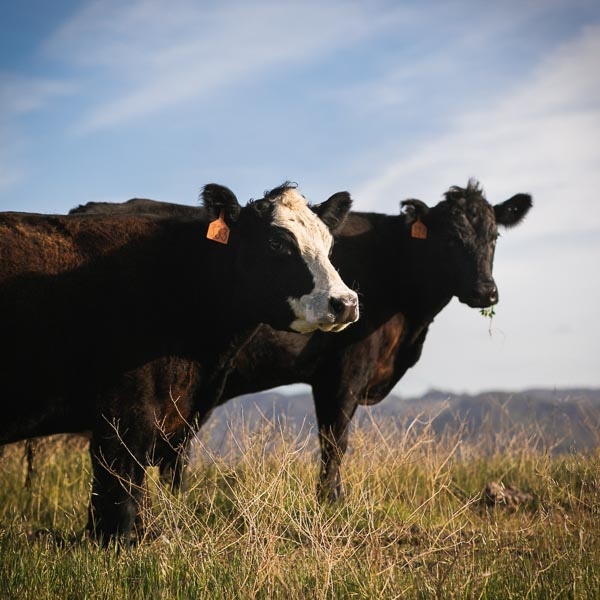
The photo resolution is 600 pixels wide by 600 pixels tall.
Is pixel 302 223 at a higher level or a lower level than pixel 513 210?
lower

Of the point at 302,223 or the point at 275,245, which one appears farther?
the point at 302,223

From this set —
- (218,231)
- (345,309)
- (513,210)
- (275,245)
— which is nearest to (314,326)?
(345,309)

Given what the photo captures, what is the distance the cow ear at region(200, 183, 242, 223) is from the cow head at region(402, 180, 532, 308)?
11.5 ft

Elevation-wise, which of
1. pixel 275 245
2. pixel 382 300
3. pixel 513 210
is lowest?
pixel 382 300

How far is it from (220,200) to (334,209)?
1.17 m

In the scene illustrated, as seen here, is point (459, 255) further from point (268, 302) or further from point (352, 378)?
point (268, 302)

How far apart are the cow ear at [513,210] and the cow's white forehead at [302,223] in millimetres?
4173

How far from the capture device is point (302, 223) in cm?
687

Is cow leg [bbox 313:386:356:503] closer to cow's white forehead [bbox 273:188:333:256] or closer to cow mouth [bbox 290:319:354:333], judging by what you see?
cow mouth [bbox 290:319:354:333]

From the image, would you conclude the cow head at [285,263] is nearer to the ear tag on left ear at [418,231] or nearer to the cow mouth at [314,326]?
the cow mouth at [314,326]

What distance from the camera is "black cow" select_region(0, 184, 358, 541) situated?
6004 mm

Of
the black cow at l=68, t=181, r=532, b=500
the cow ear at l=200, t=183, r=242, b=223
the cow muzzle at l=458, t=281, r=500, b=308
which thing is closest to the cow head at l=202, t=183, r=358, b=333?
the cow ear at l=200, t=183, r=242, b=223

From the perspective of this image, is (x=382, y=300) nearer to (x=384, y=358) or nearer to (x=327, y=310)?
(x=384, y=358)

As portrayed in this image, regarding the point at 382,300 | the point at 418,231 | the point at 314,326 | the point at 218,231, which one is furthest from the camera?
the point at 418,231
